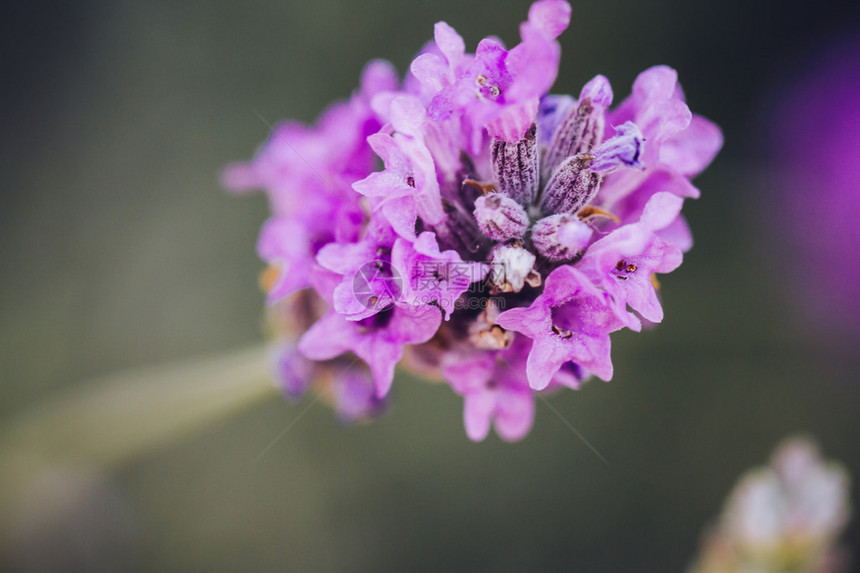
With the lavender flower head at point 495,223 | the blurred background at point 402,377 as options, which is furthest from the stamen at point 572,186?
the blurred background at point 402,377

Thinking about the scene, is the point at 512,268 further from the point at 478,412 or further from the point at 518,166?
the point at 478,412

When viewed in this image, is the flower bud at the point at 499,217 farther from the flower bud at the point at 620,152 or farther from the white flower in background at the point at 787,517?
the white flower in background at the point at 787,517

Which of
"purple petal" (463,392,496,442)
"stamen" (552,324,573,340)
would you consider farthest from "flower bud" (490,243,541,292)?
"purple petal" (463,392,496,442)

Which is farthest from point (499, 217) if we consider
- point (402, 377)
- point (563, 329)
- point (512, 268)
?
point (402, 377)

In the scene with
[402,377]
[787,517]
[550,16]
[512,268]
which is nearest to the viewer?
[512,268]

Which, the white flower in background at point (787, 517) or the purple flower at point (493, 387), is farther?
the white flower in background at point (787, 517)

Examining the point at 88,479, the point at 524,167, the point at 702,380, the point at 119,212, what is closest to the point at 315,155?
the point at 524,167

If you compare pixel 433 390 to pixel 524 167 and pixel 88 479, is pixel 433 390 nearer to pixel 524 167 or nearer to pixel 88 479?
pixel 88 479
